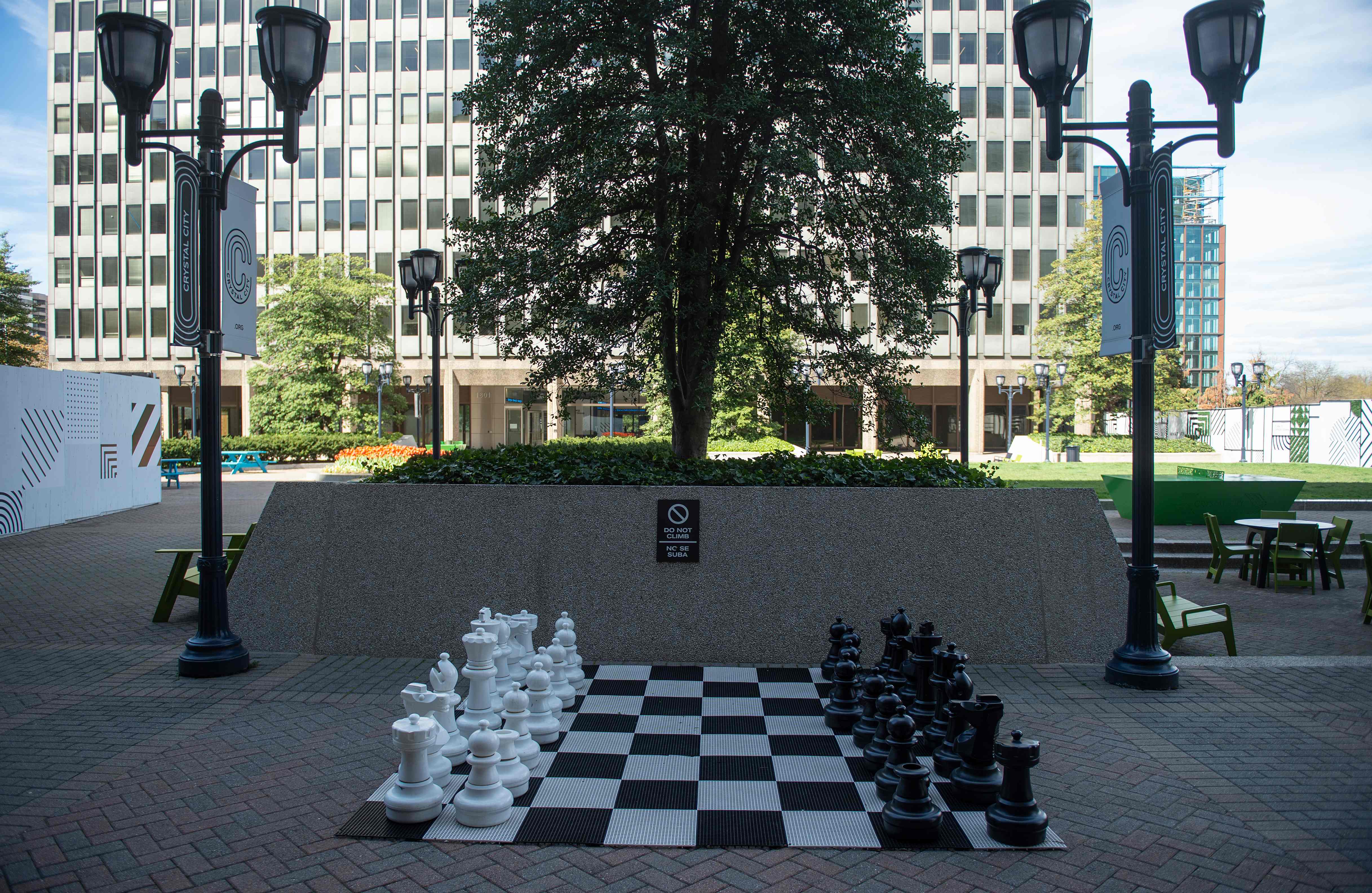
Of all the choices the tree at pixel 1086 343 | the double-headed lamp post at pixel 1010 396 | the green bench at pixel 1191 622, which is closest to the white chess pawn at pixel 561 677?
the green bench at pixel 1191 622

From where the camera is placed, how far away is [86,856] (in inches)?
138

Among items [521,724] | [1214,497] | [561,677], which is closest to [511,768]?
[521,724]

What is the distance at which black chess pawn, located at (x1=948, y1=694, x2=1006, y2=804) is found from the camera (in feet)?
12.8

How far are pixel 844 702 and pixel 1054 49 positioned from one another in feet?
16.3

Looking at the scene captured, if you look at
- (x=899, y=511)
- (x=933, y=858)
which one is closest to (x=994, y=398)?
(x=899, y=511)

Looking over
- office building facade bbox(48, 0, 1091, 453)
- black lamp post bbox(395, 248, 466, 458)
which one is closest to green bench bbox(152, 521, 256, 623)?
black lamp post bbox(395, 248, 466, 458)

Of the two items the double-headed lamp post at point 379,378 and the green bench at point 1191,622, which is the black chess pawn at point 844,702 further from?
the double-headed lamp post at point 379,378

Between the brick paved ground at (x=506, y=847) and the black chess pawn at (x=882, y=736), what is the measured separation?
2.44ft

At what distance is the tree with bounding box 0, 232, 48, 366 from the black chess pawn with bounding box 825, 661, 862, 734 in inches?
1909

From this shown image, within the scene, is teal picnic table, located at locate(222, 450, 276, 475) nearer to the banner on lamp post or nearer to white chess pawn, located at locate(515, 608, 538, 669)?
the banner on lamp post

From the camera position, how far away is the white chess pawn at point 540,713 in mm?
4641

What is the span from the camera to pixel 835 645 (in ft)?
18.6

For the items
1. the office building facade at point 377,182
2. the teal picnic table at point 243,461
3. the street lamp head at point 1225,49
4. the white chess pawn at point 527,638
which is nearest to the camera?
the white chess pawn at point 527,638

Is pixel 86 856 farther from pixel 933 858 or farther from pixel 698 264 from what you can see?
pixel 698 264
